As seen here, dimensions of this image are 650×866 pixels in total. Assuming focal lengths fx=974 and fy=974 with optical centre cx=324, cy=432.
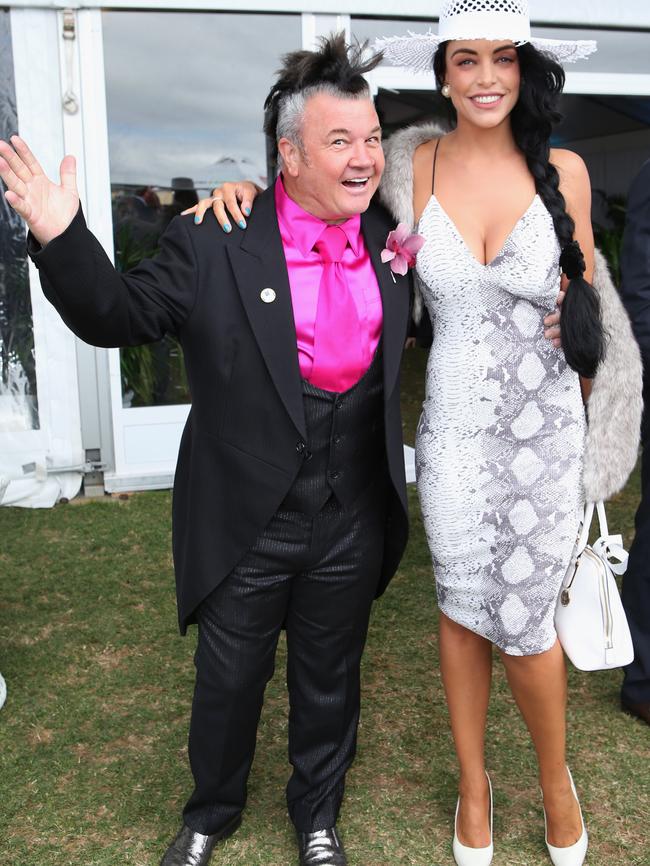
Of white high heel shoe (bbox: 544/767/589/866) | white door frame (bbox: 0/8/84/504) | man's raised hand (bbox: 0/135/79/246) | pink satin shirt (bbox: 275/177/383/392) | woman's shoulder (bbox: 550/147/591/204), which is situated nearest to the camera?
man's raised hand (bbox: 0/135/79/246)

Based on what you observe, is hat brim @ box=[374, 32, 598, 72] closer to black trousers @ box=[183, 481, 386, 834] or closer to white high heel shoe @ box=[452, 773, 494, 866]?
black trousers @ box=[183, 481, 386, 834]

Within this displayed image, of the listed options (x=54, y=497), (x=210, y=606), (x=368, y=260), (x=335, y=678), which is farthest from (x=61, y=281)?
(x=54, y=497)

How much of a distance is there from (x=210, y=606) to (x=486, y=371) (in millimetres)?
848

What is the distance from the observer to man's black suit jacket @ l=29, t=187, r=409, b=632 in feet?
6.75

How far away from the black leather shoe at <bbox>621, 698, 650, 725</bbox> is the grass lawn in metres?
0.03

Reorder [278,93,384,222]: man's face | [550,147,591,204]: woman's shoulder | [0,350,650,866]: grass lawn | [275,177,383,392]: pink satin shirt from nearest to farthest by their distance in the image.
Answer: [278,93,384,222]: man's face → [275,177,383,392]: pink satin shirt → [550,147,591,204]: woman's shoulder → [0,350,650,866]: grass lawn

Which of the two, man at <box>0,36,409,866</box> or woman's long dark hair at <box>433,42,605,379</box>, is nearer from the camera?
man at <box>0,36,409,866</box>

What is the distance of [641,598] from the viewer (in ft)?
10.0

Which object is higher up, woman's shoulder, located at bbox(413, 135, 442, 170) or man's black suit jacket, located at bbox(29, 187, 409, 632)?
woman's shoulder, located at bbox(413, 135, 442, 170)

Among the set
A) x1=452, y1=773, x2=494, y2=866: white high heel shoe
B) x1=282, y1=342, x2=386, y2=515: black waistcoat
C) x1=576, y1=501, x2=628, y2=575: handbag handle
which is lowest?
x1=452, y1=773, x2=494, y2=866: white high heel shoe

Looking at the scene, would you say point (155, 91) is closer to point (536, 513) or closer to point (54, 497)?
point (54, 497)

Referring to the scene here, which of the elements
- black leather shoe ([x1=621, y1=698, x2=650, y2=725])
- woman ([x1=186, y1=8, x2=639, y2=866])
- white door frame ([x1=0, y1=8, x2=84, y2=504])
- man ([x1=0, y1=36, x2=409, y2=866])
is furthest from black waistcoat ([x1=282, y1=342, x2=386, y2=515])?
white door frame ([x1=0, y1=8, x2=84, y2=504])

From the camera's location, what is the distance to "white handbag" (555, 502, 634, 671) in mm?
2277

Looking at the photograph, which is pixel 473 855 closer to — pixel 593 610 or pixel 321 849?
pixel 321 849
